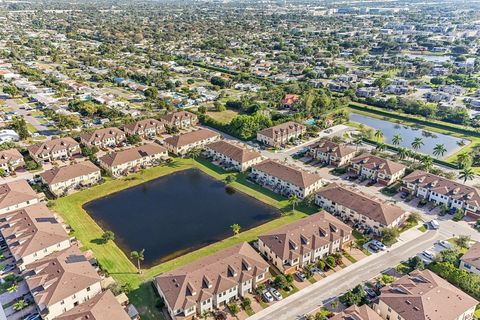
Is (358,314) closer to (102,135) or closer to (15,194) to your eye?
(15,194)

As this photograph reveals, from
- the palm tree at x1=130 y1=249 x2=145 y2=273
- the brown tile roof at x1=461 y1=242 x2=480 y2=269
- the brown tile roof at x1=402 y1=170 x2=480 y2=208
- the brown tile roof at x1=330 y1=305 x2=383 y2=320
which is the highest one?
the brown tile roof at x1=402 y1=170 x2=480 y2=208

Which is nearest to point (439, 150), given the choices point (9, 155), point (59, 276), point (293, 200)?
point (293, 200)

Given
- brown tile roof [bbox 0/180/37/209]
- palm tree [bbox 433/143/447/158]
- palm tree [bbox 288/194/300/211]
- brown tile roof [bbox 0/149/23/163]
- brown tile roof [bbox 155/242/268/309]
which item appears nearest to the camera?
brown tile roof [bbox 155/242/268/309]

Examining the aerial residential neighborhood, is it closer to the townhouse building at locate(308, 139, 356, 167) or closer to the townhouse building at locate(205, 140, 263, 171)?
the townhouse building at locate(308, 139, 356, 167)

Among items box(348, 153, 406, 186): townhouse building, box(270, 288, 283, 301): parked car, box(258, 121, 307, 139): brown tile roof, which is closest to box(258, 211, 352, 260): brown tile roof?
box(270, 288, 283, 301): parked car

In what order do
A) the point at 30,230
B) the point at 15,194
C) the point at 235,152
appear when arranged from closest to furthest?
the point at 30,230
the point at 15,194
the point at 235,152

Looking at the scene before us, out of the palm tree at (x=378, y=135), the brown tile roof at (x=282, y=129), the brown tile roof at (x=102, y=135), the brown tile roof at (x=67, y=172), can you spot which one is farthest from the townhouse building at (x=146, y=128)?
the palm tree at (x=378, y=135)

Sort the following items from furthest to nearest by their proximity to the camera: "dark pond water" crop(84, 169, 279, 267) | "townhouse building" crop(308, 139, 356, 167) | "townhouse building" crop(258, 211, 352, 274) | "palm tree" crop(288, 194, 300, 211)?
"townhouse building" crop(308, 139, 356, 167), "palm tree" crop(288, 194, 300, 211), "dark pond water" crop(84, 169, 279, 267), "townhouse building" crop(258, 211, 352, 274)

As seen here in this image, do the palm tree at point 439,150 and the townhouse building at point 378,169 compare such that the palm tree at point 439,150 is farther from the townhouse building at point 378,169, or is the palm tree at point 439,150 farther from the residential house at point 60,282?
the residential house at point 60,282
